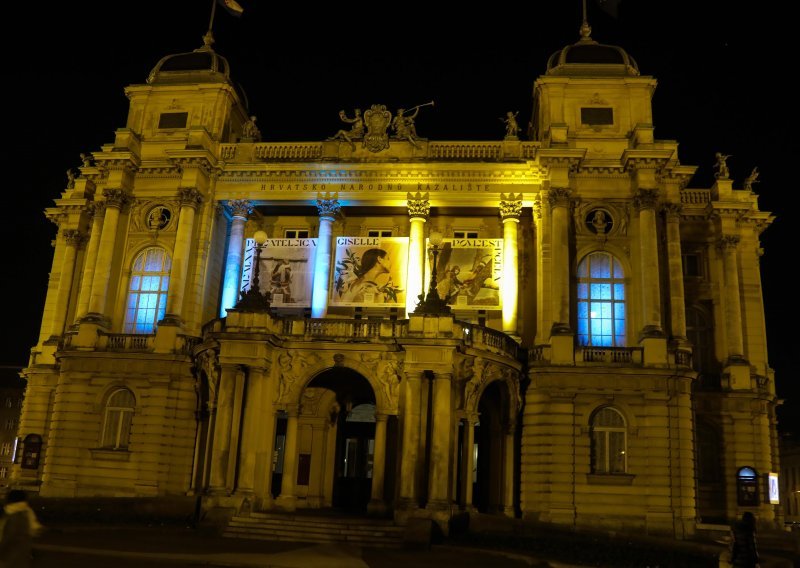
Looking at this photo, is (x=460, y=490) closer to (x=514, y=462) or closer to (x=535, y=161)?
(x=514, y=462)

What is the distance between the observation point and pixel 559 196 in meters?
37.6

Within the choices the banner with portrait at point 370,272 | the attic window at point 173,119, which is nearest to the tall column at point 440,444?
the banner with portrait at point 370,272

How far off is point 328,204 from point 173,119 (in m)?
9.70

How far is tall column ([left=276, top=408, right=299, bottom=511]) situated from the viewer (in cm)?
3100

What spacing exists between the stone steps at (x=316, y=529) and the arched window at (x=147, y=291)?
13.6 metres

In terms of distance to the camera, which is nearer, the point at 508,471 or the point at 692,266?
the point at 508,471

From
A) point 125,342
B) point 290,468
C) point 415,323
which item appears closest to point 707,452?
point 415,323

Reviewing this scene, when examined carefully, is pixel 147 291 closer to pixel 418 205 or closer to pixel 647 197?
pixel 418 205

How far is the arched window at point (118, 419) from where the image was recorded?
36688mm

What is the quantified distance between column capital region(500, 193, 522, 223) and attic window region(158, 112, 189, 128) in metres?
16.9

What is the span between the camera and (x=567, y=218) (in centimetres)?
3744

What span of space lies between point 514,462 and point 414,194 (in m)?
13.5

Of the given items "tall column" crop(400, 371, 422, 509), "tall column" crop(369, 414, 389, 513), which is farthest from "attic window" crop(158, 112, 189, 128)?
"tall column" crop(400, 371, 422, 509)

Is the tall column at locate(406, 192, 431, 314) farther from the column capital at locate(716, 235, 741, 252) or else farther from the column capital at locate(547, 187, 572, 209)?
the column capital at locate(716, 235, 741, 252)
